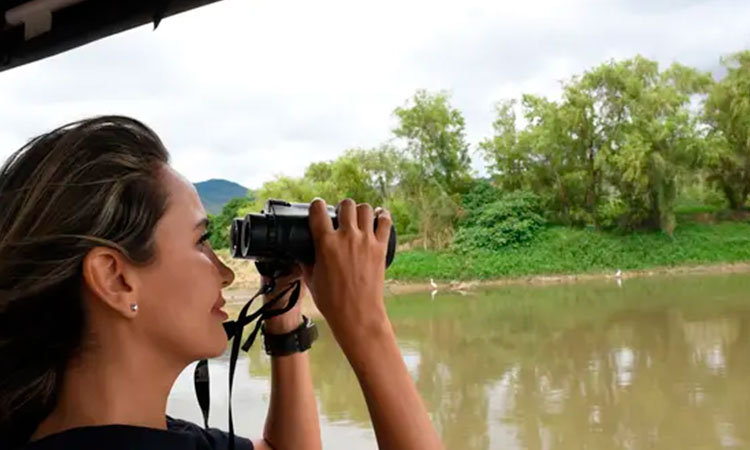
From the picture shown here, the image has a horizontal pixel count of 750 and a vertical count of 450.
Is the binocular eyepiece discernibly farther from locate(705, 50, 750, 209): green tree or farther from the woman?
locate(705, 50, 750, 209): green tree

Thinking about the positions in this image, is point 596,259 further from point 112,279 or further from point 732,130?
point 112,279

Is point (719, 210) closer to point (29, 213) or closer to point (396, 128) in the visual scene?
point (396, 128)

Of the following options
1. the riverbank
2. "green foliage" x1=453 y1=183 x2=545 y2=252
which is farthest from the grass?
"green foliage" x1=453 y1=183 x2=545 y2=252

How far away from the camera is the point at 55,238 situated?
0.44m

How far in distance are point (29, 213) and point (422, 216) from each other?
37.7 feet

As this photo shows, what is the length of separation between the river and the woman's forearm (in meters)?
1.37

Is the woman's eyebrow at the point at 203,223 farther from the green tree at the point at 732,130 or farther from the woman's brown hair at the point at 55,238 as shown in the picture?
the green tree at the point at 732,130

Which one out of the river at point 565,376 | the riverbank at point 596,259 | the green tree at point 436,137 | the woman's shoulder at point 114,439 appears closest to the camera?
the woman's shoulder at point 114,439

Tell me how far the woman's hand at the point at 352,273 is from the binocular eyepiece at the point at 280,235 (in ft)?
0.04

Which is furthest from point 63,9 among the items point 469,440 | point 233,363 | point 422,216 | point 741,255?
point 741,255

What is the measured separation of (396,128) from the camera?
1216 cm

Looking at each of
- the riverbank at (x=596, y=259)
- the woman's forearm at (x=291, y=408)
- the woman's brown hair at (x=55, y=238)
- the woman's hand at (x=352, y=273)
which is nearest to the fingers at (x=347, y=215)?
the woman's hand at (x=352, y=273)

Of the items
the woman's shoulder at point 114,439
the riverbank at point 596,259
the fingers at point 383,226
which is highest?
the fingers at point 383,226

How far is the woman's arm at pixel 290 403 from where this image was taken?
62cm
